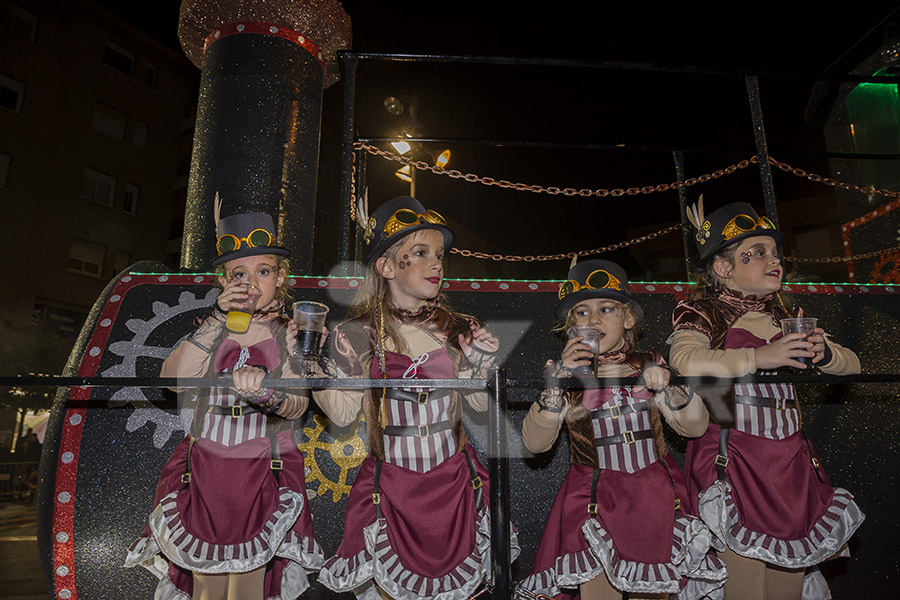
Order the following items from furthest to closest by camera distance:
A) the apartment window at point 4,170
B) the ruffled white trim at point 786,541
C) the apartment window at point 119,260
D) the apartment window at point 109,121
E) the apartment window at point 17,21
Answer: the apartment window at point 109,121 → the apartment window at point 119,260 → the apartment window at point 17,21 → the apartment window at point 4,170 → the ruffled white trim at point 786,541

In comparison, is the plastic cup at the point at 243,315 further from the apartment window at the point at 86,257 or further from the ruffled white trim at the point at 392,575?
the apartment window at the point at 86,257

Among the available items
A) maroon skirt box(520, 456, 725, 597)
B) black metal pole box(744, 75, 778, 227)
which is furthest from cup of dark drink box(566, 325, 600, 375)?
black metal pole box(744, 75, 778, 227)

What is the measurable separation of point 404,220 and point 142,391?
1.43 m

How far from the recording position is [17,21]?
16.8 metres

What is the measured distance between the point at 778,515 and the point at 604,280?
1.08 m

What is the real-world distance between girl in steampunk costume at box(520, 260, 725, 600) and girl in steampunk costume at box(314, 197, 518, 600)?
0.96ft

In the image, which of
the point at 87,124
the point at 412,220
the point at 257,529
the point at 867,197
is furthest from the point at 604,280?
the point at 87,124

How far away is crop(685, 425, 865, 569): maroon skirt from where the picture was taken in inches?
85.3

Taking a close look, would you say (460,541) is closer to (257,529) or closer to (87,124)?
(257,529)

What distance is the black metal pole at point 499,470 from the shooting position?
1627mm

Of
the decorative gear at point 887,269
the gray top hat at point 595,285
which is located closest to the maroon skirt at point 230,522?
the gray top hat at point 595,285

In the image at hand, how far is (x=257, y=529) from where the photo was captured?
81.4 inches

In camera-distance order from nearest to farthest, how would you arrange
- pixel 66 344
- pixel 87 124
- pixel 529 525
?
pixel 529 525 < pixel 66 344 < pixel 87 124

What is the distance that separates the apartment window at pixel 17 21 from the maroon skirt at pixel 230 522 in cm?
1973
